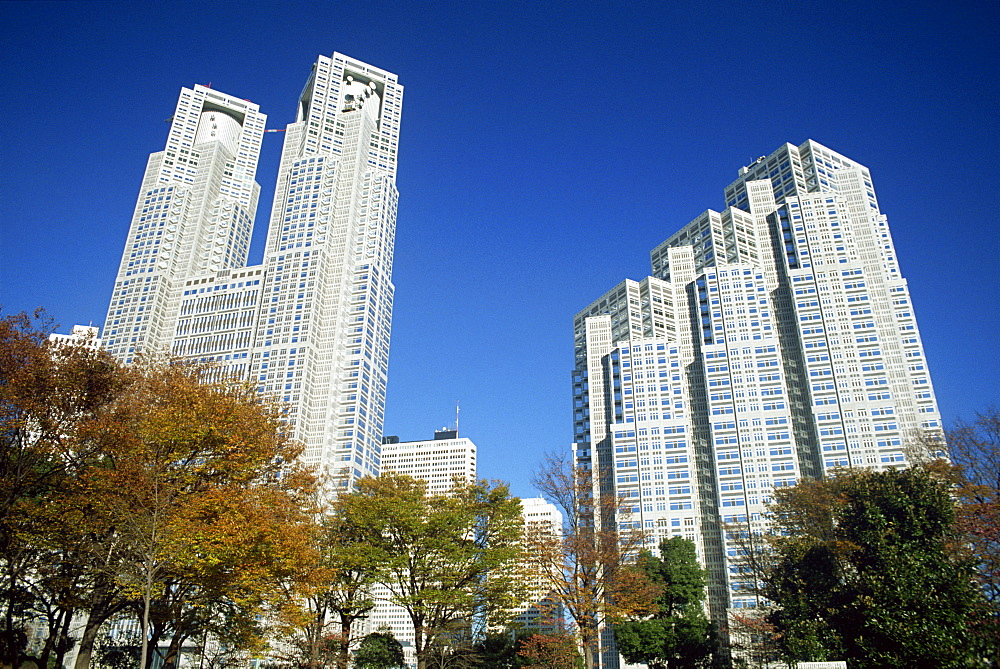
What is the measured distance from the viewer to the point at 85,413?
90.4 ft

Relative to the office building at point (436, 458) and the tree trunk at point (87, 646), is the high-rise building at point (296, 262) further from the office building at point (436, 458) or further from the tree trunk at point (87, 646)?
the office building at point (436, 458)

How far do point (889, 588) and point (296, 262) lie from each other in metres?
95.6

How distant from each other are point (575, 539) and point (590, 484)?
8.19ft

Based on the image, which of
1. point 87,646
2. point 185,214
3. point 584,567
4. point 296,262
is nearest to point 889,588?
point 584,567

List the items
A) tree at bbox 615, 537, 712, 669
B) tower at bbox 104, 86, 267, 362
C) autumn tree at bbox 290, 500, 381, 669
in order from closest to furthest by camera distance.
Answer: autumn tree at bbox 290, 500, 381, 669 < tree at bbox 615, 537, 712, 669 < tower at bbox 104, 86, 267, 362

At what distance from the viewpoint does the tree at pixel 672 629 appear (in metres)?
49.6

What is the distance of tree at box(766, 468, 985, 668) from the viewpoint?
1022 inches

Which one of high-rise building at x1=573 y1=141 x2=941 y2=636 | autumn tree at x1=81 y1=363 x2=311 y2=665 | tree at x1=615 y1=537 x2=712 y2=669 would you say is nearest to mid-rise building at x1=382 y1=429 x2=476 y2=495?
high-rise building at x1=573 y1=141 x2=941 y2=636

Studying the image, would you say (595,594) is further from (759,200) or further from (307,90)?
(307,90)

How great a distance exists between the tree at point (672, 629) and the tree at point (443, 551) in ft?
50.9

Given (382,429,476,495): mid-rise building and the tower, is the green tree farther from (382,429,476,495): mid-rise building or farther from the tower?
(382,429,476,495): mid-rise building

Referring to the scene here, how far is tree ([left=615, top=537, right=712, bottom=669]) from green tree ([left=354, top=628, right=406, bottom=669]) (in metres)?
15.4

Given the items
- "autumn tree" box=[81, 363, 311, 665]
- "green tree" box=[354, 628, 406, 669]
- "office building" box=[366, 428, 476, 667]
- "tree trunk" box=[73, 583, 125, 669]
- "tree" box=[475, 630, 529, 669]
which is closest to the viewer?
"autumn tree" box=[81, 363, 311, 665]

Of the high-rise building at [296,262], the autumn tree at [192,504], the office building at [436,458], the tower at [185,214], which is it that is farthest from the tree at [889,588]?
the office building at [436,458]
